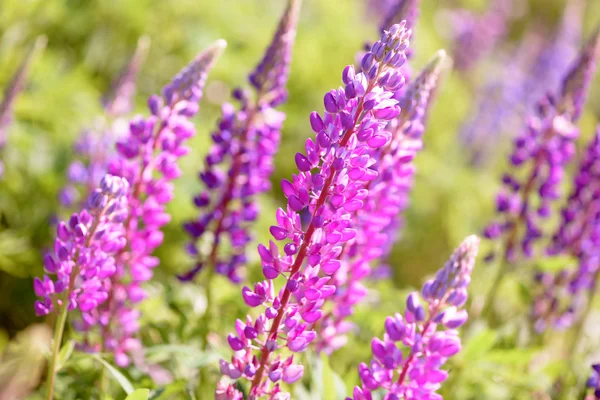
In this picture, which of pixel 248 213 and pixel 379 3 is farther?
pixel 379 3

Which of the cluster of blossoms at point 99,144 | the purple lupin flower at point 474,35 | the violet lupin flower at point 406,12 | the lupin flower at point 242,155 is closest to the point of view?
the violet lupin flower at point 406,12

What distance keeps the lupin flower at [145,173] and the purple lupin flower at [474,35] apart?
750cm

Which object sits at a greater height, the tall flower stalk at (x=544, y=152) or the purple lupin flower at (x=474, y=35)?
the purple lupin flower at (x=474, y=35)

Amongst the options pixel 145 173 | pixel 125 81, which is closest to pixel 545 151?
pixel 145 173

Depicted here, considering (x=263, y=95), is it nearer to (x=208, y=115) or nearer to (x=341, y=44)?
(x=208, y=115)

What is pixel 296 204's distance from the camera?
5.13 ft

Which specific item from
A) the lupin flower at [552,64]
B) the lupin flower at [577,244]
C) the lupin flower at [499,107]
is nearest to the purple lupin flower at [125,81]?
the lupin flower at [577,244]

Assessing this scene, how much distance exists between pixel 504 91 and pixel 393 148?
262 inches

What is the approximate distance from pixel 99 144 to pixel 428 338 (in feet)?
7.50

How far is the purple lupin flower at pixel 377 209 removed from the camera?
2262mm

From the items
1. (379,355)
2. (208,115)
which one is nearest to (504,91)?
(208,115)

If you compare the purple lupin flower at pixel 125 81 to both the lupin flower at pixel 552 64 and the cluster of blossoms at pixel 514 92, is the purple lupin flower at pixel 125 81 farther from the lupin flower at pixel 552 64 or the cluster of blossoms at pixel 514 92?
the lupin flower at pixel 552 64

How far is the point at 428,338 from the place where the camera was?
1.66 meters

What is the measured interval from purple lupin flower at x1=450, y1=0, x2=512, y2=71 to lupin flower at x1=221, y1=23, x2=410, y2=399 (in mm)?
7979
